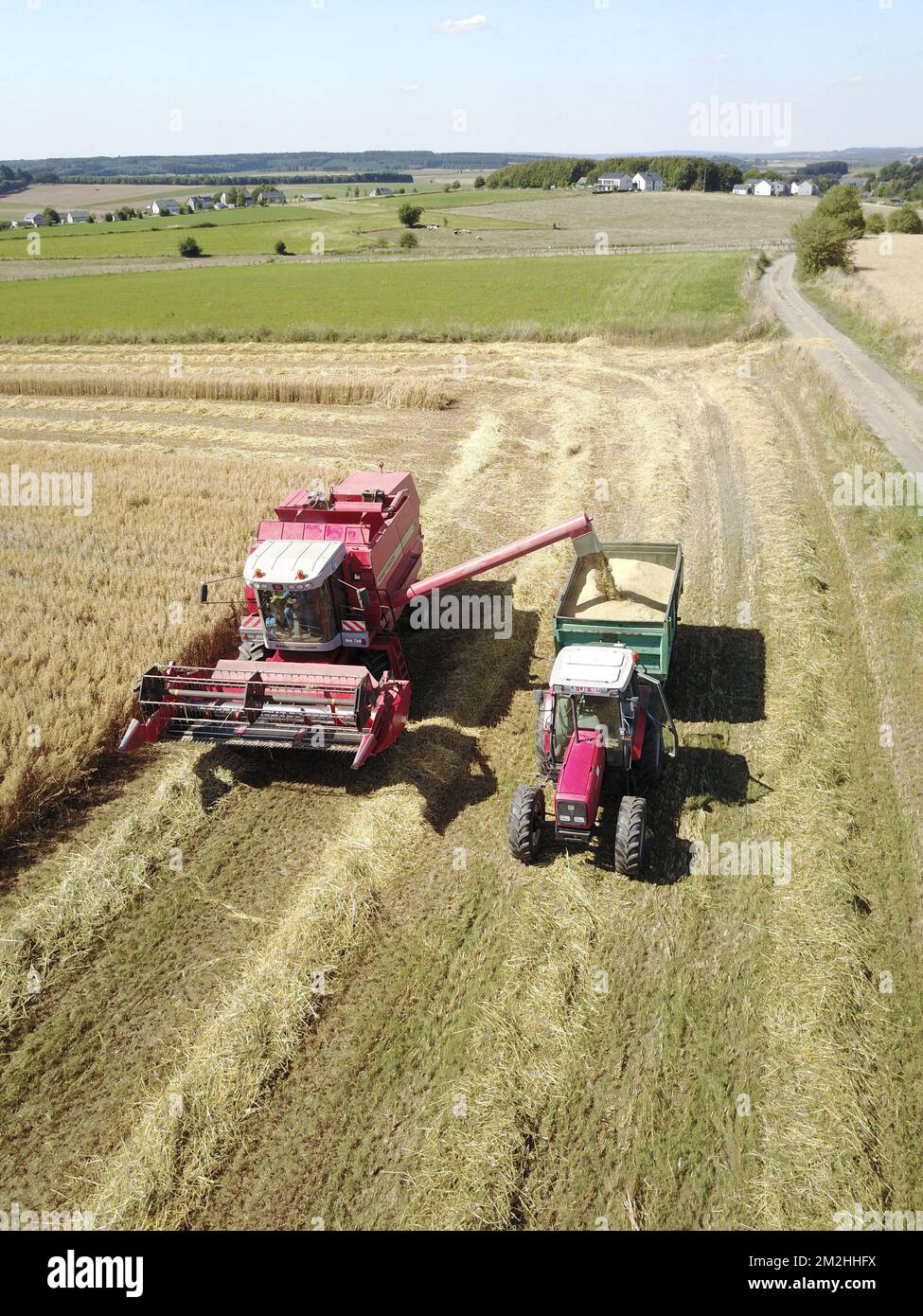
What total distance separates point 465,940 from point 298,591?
5272 millimetres

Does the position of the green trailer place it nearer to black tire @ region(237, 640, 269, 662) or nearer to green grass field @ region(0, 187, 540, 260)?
black tire @ region(237, 640, 269, 662)

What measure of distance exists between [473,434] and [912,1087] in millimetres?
23499

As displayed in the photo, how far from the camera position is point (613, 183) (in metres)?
154

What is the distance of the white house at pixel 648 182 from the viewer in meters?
155

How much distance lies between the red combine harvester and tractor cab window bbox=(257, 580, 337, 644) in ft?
0.05

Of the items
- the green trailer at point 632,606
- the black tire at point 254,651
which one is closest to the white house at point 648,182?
the green trailer at point 632,606

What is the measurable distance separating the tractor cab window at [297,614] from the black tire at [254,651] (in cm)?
67

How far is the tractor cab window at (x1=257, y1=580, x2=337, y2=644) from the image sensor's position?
40.8 ft

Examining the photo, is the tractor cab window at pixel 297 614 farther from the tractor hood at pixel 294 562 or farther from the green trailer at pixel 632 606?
the green trailer at pixel 632 606

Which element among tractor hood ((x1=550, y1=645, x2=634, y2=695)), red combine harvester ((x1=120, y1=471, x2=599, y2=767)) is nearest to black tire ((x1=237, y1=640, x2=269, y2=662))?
red combine harvester ((x1=120, y1=471, x2=599, y2=767))

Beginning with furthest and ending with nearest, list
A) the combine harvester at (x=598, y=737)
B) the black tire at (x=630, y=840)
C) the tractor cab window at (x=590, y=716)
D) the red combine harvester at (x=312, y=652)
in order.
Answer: the red combine harvester at (x=312, y=652)
the tractor cab window at (x=590, y=716)
the combine harvester at (x=598, y=737)
the black tire at (x=630, y=840)

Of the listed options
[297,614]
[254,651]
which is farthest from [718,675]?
[254,651]

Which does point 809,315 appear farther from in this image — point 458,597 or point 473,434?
point 458,597
